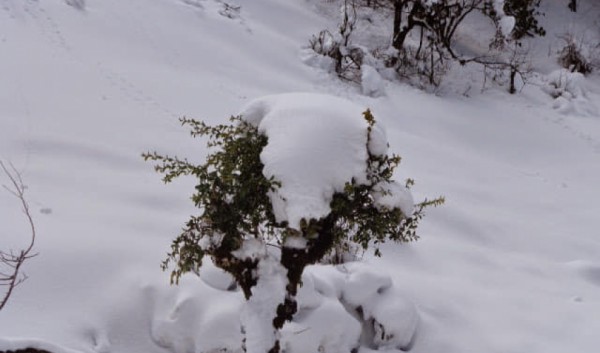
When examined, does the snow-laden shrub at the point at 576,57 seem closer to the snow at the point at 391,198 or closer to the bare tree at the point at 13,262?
the snow at the point at 391,198

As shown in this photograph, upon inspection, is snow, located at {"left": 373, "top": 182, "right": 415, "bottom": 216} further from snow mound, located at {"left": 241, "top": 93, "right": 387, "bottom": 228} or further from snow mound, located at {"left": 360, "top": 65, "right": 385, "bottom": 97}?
snow mound, located at {"left": 360, "top": 65, "right": 385, "bottom": 97}

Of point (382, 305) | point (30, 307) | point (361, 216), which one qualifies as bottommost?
point (30, 307)

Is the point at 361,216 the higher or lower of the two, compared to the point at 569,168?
higher

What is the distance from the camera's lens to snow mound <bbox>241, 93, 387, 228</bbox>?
3162 millimetres

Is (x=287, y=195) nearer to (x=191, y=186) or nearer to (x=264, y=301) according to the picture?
(x=264, y=301)

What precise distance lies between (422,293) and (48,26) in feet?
23.5

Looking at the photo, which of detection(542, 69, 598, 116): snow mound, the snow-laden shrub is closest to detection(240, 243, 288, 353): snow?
detection(542, 69, 598, 116): snow mound

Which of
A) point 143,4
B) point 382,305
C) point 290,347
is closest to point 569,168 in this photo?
point 382,305

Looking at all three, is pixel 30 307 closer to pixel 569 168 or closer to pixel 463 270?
pixel 463 270

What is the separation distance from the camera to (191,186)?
6.34 metres

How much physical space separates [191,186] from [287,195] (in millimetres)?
3370

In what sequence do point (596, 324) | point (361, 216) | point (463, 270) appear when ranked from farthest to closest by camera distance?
point (463, 270) < point (596, 324) < point (361, 216)

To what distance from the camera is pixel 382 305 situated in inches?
190

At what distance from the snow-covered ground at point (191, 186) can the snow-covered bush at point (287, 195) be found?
35.0 inches
